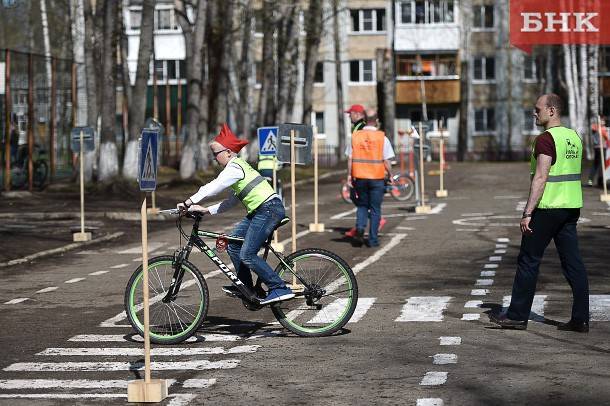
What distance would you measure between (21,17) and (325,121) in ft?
59.8

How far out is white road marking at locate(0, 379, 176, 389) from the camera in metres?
10.5

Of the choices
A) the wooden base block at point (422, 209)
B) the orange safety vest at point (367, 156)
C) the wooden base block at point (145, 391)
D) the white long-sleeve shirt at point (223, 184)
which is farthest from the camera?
the wooden base block at point (422, 209)

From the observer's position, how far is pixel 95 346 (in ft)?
41.1

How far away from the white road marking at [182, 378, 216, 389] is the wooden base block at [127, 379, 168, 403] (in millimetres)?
554

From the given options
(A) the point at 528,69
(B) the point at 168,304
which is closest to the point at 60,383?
(B) the point at 168,304

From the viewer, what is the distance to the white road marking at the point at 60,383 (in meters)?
10.5

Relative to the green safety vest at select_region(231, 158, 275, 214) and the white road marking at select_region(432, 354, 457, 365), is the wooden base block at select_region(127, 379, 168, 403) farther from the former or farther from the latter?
the green safety vest at select_region(231, 158, 275, 214)

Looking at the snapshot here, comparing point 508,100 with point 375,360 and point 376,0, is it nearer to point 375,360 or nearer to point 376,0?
point 376,0

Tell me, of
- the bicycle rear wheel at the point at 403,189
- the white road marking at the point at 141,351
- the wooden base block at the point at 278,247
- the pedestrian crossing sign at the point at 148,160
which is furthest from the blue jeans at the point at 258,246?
the bicycle rear wheel at the point at 403,189

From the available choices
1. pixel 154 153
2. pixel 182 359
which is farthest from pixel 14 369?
pixel 154 153

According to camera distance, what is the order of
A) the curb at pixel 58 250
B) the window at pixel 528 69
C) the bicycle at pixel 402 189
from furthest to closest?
the window at pixel 528 69
the bicycle at pixel 402 189
the curb at pixel 58 250

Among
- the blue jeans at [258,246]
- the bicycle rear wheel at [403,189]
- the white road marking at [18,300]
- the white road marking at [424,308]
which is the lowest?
the white road marking at [18,300]

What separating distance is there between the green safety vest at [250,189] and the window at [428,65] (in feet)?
252

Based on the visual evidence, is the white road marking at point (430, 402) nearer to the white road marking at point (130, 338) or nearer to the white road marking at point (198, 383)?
the white road marking at point (198, 383)
